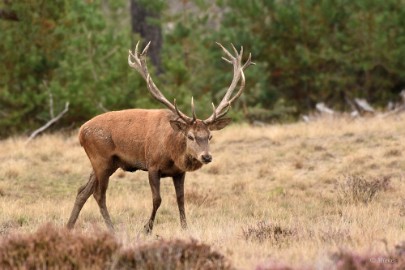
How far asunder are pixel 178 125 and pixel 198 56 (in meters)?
13.7

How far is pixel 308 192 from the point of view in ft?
40.7

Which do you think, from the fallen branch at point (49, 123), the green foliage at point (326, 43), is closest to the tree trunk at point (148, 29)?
the green foliage at point (326, 43)

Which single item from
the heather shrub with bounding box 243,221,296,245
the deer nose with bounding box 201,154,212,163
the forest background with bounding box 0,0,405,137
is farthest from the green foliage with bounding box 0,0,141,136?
the heather shrub with bounding box 243,221,296,245

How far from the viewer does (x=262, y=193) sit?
12.4 m

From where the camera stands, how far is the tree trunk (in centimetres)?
2255

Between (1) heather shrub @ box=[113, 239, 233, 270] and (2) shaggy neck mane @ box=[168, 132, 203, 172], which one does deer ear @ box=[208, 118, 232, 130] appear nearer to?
(2) shaggy neck mane @ box=[168, 132, 203, 172]

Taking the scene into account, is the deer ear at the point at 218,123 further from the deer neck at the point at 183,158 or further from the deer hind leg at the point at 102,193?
the deer hind leg at the point at 102,193

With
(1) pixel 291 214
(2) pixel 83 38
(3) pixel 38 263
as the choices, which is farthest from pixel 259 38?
(3) pixel 38 263

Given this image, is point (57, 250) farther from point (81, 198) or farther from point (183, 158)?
point (81, 198)

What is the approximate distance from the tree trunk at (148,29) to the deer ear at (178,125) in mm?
13053

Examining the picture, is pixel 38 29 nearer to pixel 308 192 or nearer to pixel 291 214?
pixel 308 192

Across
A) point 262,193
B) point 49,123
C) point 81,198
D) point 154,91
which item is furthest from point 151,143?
point 49,123

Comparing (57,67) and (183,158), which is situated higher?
(183,158)

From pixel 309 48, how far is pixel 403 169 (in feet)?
36.3
